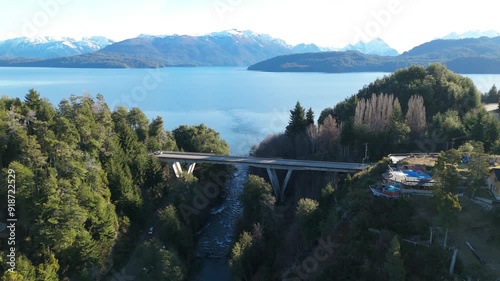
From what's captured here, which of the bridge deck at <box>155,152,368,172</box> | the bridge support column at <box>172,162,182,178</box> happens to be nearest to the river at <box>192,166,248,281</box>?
the bridge deck at <box>155,152,368,172</box>

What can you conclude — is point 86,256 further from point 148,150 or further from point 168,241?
point 148,150

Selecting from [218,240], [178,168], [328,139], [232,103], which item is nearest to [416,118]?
[328,139]

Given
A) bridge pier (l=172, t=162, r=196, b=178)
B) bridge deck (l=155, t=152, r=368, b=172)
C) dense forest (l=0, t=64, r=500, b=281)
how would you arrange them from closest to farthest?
dense forest (l=0, t=64, r=500, b=281) < bridge deck (l=155, t=152, r=368, b=172) < bridge pier (l=172, t=162, r=196, b=178)

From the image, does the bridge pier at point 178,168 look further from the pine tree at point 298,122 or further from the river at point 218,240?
the pine tree at point 298,122

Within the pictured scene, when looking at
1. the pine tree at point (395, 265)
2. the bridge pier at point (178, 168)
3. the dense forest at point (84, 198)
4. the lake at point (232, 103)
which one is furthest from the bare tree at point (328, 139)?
the pine tree at point (395, 265)

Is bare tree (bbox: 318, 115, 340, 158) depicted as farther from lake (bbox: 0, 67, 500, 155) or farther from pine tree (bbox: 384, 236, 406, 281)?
pine tree (bbox: 384, 236, 406, 281)

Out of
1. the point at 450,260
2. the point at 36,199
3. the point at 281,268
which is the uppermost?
the point at 36,199

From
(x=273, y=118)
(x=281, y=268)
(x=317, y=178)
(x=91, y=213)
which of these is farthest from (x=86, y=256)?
(x=273, y=118)
